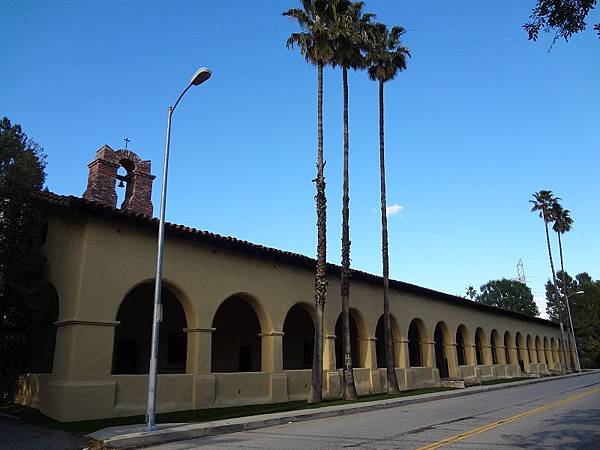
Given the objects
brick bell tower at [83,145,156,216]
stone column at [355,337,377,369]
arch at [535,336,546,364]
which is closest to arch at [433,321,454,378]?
stone column at [355,337,377,369]

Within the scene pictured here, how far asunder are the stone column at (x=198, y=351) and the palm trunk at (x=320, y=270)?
3970mm

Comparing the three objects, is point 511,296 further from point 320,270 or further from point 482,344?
point 320,270

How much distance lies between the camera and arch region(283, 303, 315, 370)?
25.6 metres

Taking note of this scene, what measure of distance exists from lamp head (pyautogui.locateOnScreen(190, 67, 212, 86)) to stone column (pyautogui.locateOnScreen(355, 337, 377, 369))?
A: 50.8 feet

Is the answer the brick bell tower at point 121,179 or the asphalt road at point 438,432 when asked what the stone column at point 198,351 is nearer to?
the asphalt road at point 438,432

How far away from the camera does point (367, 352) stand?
23.2 metres

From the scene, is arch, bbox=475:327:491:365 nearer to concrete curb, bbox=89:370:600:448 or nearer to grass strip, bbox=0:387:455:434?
concrete curb, bbox=89:370:600:448

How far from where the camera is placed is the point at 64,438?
10383 millimetres

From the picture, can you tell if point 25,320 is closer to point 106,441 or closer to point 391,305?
point 106,441

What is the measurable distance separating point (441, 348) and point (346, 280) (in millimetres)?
19840

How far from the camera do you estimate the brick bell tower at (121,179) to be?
19036 mm

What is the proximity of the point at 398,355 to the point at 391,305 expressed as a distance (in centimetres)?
264

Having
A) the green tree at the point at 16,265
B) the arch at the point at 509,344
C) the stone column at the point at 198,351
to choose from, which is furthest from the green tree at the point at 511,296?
the green tree at the point at 16,265

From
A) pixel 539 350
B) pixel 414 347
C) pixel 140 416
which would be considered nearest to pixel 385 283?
pixel 414 347
